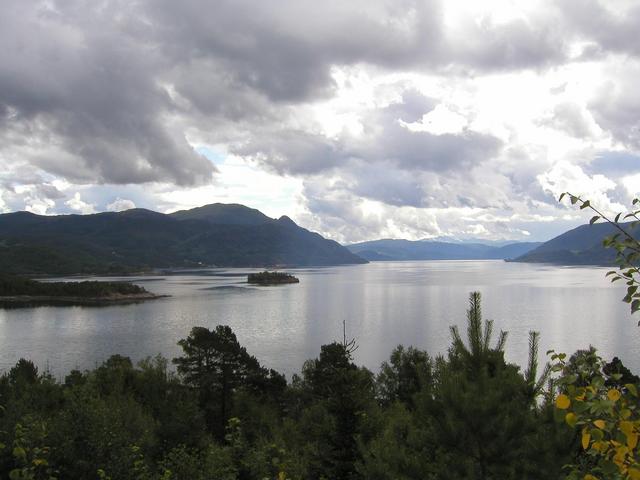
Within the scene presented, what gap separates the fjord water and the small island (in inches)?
614

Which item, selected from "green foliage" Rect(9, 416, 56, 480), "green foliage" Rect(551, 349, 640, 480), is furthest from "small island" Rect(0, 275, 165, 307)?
"green foliage" Rect(551, 349, 640, 480)

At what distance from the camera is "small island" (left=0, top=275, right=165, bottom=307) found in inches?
6678

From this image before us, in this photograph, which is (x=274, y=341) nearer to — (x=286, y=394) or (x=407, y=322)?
(x=407, y=322)

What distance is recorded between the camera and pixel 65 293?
594 ft

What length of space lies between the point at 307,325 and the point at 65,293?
369 ft

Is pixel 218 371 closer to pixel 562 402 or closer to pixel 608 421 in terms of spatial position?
pixel 608 421

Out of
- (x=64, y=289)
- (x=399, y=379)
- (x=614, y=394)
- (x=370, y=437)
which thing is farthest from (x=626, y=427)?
(x=64, y=289)

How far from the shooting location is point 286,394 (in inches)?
2096

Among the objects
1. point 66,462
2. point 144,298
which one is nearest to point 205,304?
point 144,298

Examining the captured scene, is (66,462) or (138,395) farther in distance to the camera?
(138,395)

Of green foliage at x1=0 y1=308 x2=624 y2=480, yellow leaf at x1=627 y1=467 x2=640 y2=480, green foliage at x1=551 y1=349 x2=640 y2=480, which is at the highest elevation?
green foliage at x1=551 y1=349 x2=640 y2=480

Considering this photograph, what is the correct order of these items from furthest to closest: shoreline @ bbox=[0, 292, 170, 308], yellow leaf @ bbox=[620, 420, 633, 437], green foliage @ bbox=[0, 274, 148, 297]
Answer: green foliage @ bbox=[0, 274, 148, 297] < shoreline @ bbox=[0, 292, 170, 308] < yellow leaf @ bbox=[620, 420, 633, 437]

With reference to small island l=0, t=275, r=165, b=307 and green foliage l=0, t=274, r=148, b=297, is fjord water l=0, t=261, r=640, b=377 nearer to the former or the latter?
small island l=0, t=275, r=165, b=307

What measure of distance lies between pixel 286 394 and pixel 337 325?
191ft
